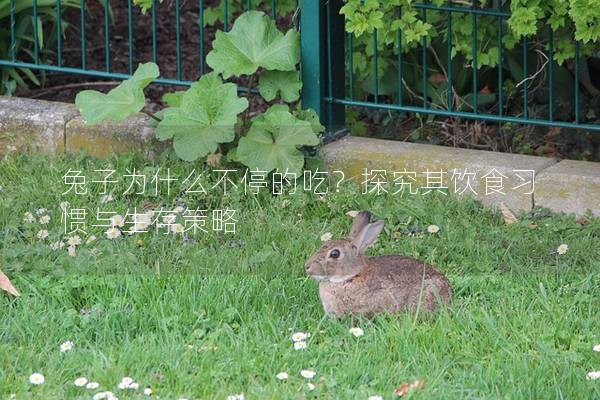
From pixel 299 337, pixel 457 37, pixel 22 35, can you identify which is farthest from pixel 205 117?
pixel 22 35

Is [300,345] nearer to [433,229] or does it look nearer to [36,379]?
[36,379]

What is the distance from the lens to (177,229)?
19.1ft

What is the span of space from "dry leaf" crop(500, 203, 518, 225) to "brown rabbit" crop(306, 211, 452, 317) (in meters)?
1.26

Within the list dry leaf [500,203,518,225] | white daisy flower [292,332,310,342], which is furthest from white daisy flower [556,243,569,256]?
white daisy flower [292,332,310,342]

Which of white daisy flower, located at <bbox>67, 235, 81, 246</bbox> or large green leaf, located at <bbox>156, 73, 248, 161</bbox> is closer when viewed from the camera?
white daisy flower, located at <bbox>67, 235, 81, 246</bbox>

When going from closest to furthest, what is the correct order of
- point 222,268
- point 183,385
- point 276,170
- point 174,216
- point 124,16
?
point 183,385 → point 222,268 → point 174,216 → point 276,170 → point 124,16

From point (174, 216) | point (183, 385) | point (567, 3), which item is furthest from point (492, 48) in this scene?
point (183, 385)

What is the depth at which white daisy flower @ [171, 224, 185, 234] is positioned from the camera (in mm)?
5828

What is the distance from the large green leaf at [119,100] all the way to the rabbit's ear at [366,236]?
175cm

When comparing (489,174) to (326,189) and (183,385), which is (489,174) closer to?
(326,189)

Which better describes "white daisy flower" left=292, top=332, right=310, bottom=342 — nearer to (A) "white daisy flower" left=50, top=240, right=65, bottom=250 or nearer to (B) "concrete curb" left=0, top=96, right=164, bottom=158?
(A) "white daisy flower" left=50, top=240, right=65, bottom=250

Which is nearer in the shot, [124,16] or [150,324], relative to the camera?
[150,324]

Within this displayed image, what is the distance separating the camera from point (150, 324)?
4.77 m

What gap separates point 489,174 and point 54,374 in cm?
267
